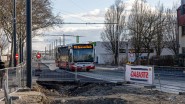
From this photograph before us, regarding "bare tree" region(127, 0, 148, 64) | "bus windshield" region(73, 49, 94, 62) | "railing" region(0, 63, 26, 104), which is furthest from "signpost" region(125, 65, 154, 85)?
"bare tree" region(127, 0, 148, 64)

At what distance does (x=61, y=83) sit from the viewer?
105ft

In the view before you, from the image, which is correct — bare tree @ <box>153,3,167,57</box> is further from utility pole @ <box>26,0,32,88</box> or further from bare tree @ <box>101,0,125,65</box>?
utility pole @ <box>26,0,32,88</box>

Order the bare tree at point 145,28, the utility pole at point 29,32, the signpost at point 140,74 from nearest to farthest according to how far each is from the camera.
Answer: the utility pole at point 29,32, the signpost at point 140,74, the bare tree at point 145,28

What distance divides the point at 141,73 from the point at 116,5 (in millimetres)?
58652

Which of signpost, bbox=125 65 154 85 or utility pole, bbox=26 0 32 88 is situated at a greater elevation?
utility pole, bbox=26 0 32 88

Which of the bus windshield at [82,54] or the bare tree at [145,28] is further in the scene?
the bare tree at [145,28]

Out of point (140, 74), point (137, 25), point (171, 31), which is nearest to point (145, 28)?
point (137, 25)

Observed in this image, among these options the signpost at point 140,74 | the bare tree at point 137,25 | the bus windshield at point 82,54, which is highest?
the bare tree at point 137,25

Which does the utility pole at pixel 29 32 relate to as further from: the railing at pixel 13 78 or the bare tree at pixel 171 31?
the bare tree at pixel 171 31

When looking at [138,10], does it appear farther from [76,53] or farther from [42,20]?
[76,53]

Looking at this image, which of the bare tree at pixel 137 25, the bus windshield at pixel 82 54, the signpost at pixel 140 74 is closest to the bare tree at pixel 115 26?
the bare tree at pixel 137 25

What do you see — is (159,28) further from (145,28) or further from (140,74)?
(140,74)

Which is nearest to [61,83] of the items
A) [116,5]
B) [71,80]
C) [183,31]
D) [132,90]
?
[71,80]

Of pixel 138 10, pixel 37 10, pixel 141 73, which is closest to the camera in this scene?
pixel 141 73
